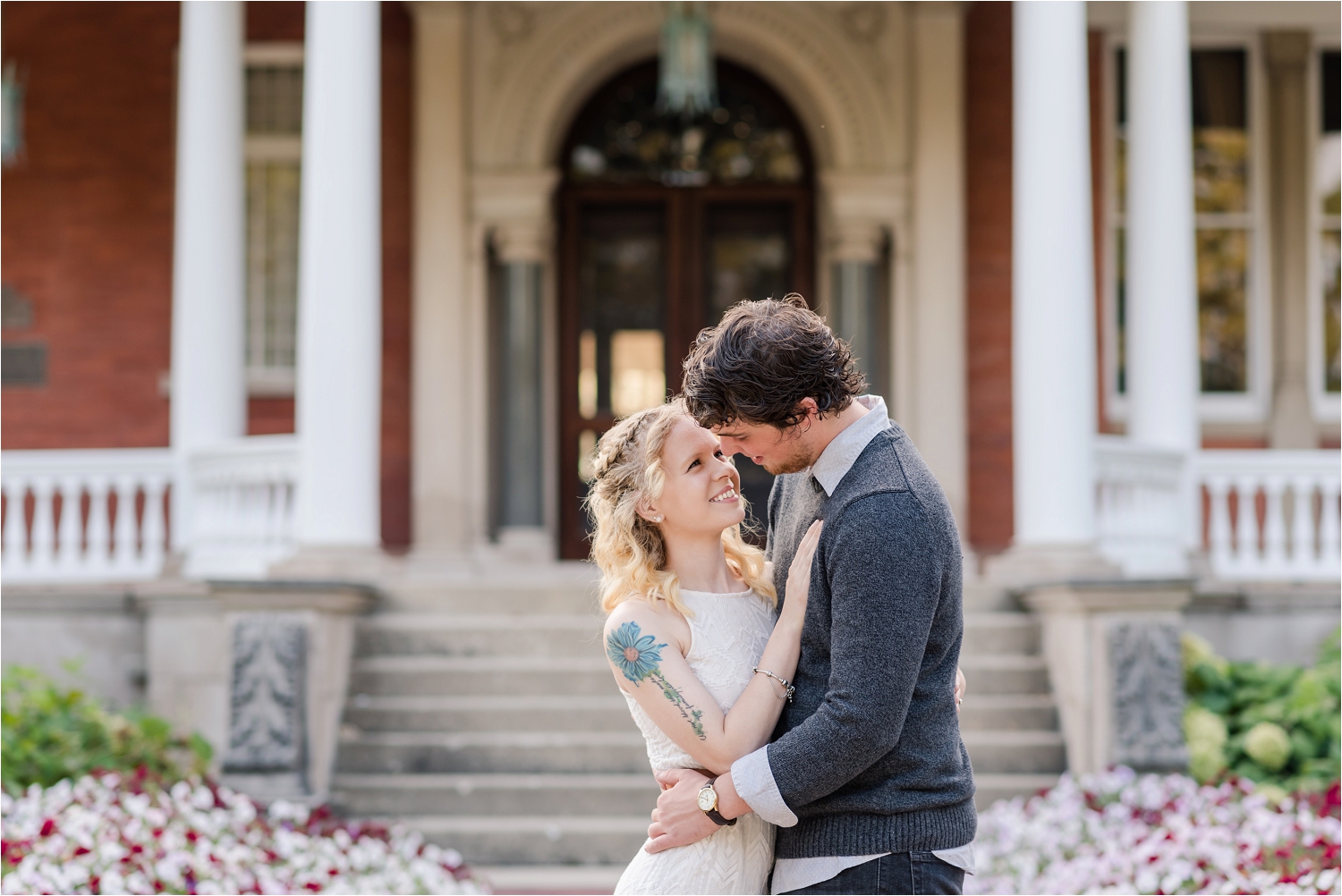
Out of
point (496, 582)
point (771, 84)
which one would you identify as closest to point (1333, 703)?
point (496, 582)

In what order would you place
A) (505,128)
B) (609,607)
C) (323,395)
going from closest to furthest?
(609,607), (323,395), (505,128)

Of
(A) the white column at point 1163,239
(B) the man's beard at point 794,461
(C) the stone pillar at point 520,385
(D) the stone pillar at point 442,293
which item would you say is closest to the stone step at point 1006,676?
(A) the white column at point 1163,239

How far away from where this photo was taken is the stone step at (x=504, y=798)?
21.0ft

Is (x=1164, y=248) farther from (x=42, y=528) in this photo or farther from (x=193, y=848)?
(x=42, y=528)

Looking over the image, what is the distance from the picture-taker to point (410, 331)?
10352mm

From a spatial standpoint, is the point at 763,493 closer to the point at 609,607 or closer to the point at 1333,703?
the point at 1333,703

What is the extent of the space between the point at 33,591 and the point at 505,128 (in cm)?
469

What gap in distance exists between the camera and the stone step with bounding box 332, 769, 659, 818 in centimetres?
639

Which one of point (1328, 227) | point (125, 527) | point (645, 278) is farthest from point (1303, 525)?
point (125, 527)

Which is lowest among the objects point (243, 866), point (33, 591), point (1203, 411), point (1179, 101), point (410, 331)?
point (243, 866)

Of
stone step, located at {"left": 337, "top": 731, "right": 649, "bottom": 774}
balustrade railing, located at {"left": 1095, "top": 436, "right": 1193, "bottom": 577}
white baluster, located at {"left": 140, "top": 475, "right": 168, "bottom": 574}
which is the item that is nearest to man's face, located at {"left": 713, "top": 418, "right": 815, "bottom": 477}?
stone step, located at {"left": 337, "top": 731, "right": 649, "bottom": 774}

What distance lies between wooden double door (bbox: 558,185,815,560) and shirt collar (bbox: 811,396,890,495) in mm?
8187

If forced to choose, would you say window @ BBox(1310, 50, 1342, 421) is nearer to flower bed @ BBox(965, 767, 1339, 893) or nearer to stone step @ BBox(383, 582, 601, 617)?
flower bed @ BBox(965, 767, 1339, 893)

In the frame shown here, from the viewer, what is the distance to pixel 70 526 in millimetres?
8625
